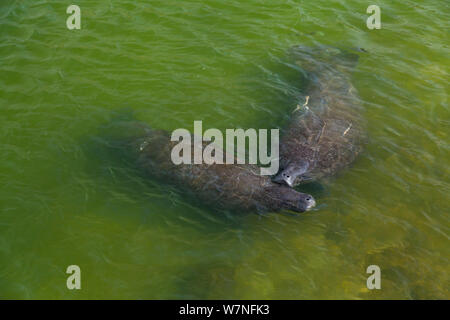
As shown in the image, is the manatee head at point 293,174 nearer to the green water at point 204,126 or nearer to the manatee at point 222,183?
the manatee at point 222,183

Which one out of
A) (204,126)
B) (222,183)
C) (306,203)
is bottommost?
(306,203)

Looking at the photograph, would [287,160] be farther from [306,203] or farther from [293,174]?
[306,203]

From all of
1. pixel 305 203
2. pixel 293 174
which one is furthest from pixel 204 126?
pixel 305 203

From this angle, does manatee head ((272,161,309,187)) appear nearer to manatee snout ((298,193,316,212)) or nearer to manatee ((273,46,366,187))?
manatee ((273,46,366,187))

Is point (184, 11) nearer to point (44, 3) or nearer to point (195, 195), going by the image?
point (44, 3)

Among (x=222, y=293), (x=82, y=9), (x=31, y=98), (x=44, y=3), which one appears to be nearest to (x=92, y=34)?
(x=82, y=9)

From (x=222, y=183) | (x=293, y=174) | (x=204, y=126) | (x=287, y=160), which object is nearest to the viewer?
(x=222, y=183)

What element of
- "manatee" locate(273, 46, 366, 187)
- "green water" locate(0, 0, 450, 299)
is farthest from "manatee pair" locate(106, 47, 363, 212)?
"green water" locate(0, 0, 450, 299)
